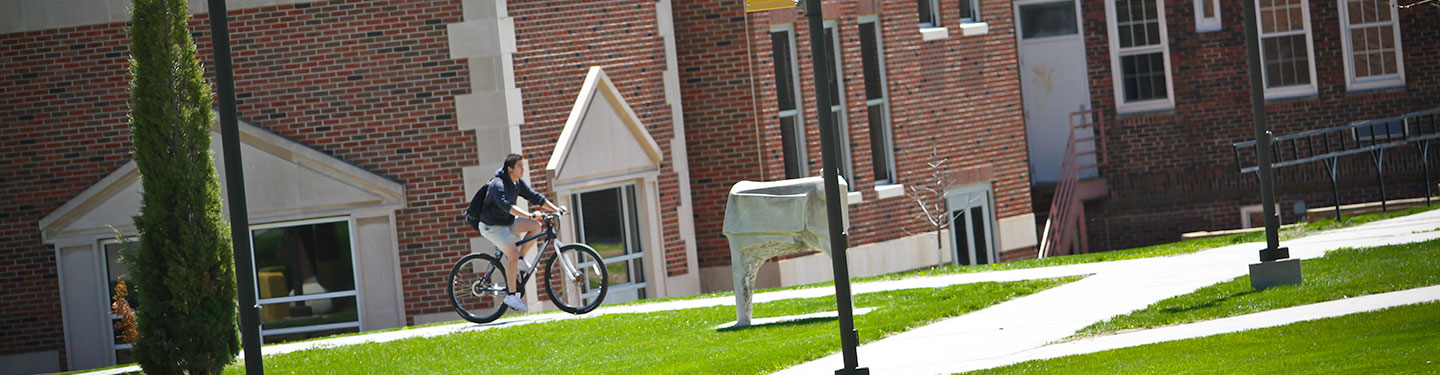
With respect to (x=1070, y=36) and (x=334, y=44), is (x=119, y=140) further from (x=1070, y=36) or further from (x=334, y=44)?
(x=1070, y=36)

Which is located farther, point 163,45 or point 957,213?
point 957,213

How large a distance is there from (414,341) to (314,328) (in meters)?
4.55

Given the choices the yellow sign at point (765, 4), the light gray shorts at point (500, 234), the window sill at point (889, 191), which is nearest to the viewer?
the light gray shorts at point (500, 234)

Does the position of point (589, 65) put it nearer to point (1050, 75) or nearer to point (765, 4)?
point (765, 4)

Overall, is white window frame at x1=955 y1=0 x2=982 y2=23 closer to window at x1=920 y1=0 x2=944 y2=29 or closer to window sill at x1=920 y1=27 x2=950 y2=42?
window at x1=920 y1=0 x2=944 y2=29

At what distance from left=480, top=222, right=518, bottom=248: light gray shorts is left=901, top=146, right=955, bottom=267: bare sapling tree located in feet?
29.5

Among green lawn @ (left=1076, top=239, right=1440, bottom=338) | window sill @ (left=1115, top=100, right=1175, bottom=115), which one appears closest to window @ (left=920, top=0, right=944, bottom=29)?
window sill @ (left=1115, top=100, right=1175, bottom=115)

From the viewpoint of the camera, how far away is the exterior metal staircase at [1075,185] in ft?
86.5

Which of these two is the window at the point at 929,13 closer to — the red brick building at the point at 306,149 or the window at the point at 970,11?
the window at the point at 970,11

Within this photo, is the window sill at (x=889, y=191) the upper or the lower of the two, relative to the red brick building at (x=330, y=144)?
lower

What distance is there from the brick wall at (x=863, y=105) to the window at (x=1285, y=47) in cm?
490

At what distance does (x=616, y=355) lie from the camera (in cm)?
1181

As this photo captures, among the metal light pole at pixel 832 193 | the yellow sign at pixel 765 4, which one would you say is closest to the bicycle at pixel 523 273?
the yellow sign at pixel 765 4

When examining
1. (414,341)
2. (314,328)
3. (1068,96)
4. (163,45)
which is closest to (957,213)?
(1068,96)
